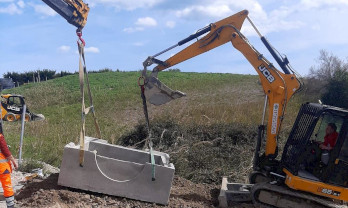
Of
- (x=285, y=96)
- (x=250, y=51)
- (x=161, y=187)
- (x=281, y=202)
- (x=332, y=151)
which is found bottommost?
(x=281, y=202)

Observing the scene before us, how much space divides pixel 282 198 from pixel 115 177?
311 centimetres

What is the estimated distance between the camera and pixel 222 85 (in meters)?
37.8

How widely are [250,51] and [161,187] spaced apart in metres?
3.12

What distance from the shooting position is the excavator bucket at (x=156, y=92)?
737 cm

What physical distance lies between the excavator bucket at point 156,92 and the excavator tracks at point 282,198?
2343 mm

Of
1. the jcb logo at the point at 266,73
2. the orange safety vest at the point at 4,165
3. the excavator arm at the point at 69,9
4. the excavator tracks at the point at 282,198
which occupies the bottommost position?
the excavator tracks at the point at 282,198

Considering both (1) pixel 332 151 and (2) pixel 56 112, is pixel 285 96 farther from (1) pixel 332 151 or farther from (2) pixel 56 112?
(2) pixel 56 112

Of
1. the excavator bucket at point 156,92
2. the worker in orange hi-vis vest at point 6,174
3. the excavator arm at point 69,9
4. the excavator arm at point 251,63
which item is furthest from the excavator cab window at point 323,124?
the worker in orange hi-vis vest at point 6,174

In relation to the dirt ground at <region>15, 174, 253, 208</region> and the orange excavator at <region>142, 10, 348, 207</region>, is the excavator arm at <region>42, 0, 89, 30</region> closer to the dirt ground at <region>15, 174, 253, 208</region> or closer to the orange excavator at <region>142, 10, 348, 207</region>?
the orange excavator at <region>142, 10, 348, 207</region>

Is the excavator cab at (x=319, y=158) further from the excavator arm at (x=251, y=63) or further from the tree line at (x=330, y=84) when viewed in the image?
the tree line at (x=330, y=84)

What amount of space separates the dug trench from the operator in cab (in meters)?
1.79

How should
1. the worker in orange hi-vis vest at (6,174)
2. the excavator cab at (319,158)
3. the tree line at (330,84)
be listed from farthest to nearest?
the tree line at (330,84)
the excavator cab at (319,158)
the worker in orange hi-vis vest at (6,174)

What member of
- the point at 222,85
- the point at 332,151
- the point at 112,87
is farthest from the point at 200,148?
the point at 112,87

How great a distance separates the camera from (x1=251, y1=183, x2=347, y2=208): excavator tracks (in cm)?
713
